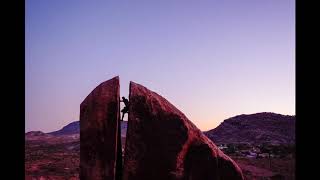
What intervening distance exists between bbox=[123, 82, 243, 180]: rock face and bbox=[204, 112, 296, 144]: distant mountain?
2182 inches

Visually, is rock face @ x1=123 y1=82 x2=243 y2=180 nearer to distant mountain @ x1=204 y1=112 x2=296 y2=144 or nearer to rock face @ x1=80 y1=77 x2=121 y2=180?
rock face @ x1=80 y1=77 x2=121 y2=180

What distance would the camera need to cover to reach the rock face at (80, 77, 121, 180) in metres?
9.37

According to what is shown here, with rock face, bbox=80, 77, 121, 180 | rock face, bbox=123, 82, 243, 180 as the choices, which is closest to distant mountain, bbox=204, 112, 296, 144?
rock face, bbox=123, 82, 243, 180

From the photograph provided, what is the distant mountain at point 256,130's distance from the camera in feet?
220

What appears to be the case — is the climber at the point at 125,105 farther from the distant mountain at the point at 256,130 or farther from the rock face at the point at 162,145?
the distant mountain at the point at 256,130

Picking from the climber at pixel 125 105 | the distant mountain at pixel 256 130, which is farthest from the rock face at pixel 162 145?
the distant mountain at pixel 256 130

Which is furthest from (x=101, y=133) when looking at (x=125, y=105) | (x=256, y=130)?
(x=256, y=130)

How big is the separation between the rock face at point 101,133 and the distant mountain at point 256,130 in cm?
5623

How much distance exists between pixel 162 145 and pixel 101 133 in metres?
1.43

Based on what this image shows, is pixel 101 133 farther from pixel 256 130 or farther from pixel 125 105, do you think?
pixel 256 130

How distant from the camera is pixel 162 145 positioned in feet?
30.5
